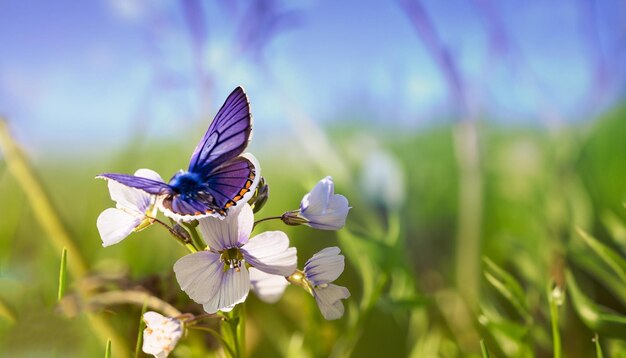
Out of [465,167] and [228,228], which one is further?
[465,167]

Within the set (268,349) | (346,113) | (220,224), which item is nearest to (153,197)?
(220,224)

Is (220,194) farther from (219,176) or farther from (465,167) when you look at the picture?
(465,167)

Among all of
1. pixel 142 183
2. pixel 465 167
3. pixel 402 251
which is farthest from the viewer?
pixel 465 167

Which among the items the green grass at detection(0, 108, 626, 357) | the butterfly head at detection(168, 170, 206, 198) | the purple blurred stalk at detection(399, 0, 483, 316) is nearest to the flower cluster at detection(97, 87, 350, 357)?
the butterfly head at detection(168, 170, 206, 198)

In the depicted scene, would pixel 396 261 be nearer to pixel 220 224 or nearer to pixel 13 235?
pixel 220 224

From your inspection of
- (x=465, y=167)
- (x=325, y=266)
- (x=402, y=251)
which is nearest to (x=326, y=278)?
(x=325, y=266)

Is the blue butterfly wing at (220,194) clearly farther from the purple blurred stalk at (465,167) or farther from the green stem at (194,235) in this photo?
the purple blurred stalk at (465,167)

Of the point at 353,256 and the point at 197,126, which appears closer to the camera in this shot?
the point at 353,256
